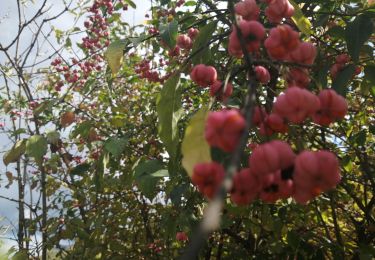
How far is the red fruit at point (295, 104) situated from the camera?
0.88m

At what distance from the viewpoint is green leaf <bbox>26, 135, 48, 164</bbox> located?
6.21 feet

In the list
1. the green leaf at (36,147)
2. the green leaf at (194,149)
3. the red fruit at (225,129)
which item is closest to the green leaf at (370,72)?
the green leaf at (194,149)

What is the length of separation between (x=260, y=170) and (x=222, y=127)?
0.52 feet

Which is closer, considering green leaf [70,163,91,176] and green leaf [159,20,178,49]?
green leaf [159,20,178,49]

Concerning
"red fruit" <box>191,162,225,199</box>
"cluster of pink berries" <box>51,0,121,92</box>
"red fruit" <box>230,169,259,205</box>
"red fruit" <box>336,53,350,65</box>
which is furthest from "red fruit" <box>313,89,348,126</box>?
"cluster of pink berries" <box>51,0,121,92</box>

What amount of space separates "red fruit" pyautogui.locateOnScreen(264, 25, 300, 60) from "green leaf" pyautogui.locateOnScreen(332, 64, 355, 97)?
0.58 m

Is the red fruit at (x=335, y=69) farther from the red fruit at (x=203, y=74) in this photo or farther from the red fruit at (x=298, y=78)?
the red fruit at (x=298, y=78)

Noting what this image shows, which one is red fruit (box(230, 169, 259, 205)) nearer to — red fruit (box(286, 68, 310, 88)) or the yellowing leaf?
red fruit (box(286, 68, 310, 88))

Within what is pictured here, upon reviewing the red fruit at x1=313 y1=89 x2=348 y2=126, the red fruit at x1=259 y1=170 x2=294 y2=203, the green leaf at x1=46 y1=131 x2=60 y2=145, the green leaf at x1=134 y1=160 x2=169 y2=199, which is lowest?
the red fruit at x1=259 y1=170 x2=294 y2=203

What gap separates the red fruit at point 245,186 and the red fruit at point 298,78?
29cm

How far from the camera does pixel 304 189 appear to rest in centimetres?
84

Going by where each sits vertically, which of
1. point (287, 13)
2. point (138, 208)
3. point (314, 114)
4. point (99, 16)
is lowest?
point (314, 114)

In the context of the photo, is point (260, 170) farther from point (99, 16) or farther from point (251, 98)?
point (99, 16)

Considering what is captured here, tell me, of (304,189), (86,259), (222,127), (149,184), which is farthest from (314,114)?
(86,259)
